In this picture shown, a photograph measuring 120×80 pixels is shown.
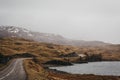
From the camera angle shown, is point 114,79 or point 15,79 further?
point 114,79

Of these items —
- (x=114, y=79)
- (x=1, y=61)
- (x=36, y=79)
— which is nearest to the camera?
(x=36, y=79)

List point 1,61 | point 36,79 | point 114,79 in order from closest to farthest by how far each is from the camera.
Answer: point 36,79, point 114,79, point 1,61

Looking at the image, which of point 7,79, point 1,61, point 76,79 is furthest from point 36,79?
point 1,61

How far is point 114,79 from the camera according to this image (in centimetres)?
8369

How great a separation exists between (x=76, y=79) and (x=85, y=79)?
11.3ft

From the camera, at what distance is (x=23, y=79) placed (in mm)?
59906

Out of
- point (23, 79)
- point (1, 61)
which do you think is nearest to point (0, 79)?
point (23, 79)

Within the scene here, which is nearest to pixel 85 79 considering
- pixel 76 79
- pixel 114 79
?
pixel 76 79

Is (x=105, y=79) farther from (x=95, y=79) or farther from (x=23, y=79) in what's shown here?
(x=23, y=79)

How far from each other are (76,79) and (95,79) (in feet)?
23.1

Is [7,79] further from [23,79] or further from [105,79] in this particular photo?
[105,79]

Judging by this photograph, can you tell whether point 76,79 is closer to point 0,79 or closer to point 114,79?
point 114,79

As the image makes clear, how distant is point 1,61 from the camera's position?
493 ft

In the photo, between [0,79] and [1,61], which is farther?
[1,61]
